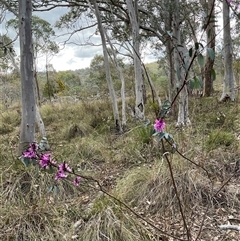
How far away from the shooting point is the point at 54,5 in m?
8.76

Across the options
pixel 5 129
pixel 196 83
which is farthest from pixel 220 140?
pixel 5 129

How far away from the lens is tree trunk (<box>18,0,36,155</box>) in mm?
3508

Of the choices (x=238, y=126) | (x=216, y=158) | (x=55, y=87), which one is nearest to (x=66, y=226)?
(x=216, y=158)

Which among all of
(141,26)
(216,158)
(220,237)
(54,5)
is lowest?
(220,237)

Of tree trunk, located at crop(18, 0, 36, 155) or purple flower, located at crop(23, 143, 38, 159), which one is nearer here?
purple flower, located at crop(23, 143, 38, 159)

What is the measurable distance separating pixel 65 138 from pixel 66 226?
3920mm

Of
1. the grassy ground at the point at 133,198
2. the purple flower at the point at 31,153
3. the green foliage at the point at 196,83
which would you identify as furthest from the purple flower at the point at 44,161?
the green foliage at the point at 196,83

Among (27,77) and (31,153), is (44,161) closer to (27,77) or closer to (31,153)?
(31,153)

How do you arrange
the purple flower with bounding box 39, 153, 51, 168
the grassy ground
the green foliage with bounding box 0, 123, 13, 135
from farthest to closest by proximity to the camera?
the green foliage with bounding box 0, 123, 13, 135, the grassy ground, the purple flower with bounding box 39, 153, 51, 168

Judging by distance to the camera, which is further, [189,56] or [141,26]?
[141,26]

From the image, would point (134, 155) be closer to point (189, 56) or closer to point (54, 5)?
point (189, 56)

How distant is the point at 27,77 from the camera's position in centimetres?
359

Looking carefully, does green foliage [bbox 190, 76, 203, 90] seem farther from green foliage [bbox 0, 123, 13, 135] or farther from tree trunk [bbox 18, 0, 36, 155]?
green foliage [bbox 0, 123, 13, 135]

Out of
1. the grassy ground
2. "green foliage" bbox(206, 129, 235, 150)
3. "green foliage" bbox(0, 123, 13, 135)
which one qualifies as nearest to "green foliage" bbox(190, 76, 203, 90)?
the grassy ground
